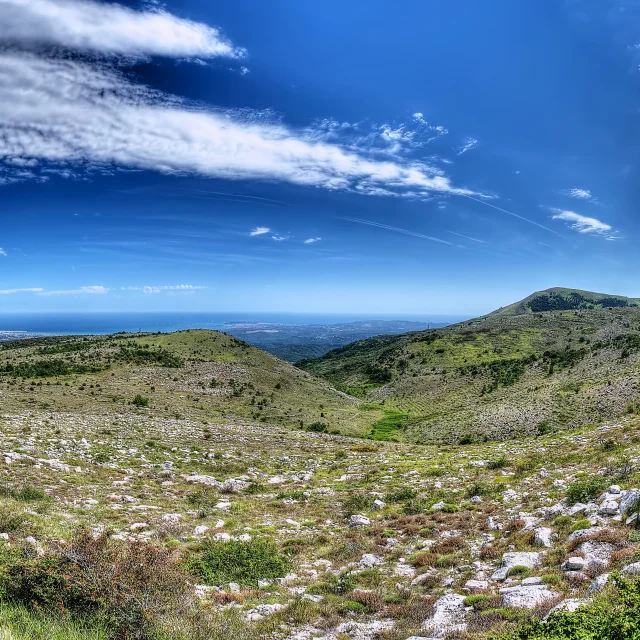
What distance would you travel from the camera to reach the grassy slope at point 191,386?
3731cm

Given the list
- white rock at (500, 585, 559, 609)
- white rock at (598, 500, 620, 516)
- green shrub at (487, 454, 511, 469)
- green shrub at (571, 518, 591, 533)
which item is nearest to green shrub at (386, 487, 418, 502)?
green shrub at (487, 454, 511, 469)

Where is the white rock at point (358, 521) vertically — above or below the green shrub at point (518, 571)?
below

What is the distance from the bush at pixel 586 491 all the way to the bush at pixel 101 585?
12341 millimetres

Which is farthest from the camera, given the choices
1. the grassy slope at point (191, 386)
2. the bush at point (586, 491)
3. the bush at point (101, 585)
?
the grassy slope at point (191, 386)

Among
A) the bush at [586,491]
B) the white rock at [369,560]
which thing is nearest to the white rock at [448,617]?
the white rock at [369,560]

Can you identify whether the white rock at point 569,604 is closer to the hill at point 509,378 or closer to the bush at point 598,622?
the bush at point 598,622

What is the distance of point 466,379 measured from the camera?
7244cm

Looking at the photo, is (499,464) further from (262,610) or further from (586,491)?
(262,610)

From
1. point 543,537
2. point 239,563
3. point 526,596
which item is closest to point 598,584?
point 526,596

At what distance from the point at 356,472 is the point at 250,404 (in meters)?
27.1

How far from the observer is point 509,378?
6506 centimetres

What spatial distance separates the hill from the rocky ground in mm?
15473

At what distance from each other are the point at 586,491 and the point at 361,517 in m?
7.86

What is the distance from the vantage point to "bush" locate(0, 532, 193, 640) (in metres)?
6.63
